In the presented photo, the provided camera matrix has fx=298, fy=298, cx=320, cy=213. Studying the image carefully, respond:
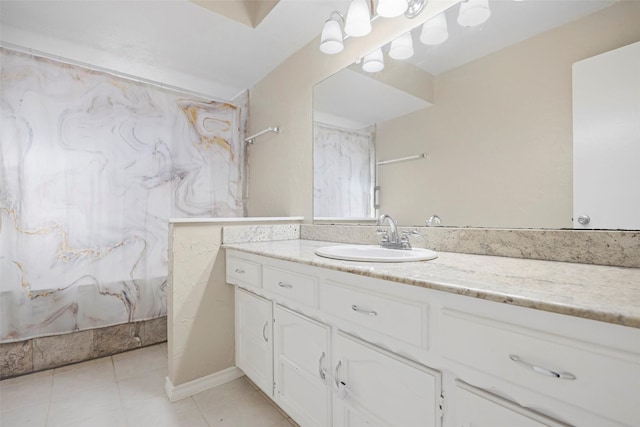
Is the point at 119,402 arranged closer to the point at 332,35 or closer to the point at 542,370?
the point at 542,370

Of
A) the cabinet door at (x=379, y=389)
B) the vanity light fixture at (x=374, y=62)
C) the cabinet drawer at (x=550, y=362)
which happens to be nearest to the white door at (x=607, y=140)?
the cabinet drawer at (x=550, y=362)

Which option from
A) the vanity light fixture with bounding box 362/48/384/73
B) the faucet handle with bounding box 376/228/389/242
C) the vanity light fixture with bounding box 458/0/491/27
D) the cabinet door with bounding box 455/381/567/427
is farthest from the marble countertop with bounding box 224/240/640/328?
the vanity light fixture with bounding box 362/48/384/73

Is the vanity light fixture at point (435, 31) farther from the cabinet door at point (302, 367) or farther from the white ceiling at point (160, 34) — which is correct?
the cabinet door at point (302, 367)

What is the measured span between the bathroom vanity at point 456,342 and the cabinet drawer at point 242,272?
143 mm

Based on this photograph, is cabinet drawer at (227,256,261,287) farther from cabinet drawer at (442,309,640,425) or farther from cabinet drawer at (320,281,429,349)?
cabinet drawer at (442,309,640,425)

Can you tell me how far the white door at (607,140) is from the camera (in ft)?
2.92

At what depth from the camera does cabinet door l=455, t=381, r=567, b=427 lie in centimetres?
59

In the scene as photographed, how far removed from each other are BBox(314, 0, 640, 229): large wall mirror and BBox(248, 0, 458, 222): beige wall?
→ 191mm

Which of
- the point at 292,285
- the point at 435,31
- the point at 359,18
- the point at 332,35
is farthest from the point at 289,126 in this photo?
the point at 292,285

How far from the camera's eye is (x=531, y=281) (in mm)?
721

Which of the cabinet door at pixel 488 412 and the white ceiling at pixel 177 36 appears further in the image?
the white ceiling at pixel 177 36

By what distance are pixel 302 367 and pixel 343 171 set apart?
1.18 m

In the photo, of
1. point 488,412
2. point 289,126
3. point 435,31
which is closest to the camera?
point 488,412

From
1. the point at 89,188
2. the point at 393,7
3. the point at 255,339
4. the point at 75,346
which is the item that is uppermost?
the point at 393,7
